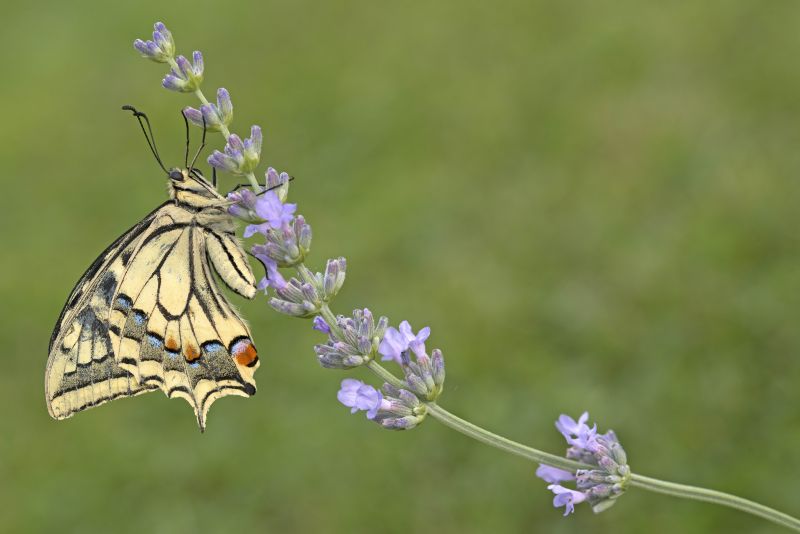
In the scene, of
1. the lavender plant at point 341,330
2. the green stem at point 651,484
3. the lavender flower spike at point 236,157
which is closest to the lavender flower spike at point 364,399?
the lavender plant at point 341,330

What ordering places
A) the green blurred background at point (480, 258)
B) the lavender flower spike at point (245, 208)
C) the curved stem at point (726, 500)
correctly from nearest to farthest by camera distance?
1. the curved stem at point (726, 500)
2. the lavender flower spike at point (245, 208)
3. the green blurred background at point (480, 258)

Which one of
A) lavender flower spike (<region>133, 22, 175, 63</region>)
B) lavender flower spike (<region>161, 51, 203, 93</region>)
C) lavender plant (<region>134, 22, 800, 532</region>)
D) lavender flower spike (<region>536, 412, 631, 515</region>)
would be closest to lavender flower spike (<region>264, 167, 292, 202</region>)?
lavender plant (<region>134, 22, 800, 532</region>)

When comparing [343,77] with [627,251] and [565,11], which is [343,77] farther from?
[627,251]

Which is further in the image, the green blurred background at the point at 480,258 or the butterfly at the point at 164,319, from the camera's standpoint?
the green blurred background at the point at 480,258

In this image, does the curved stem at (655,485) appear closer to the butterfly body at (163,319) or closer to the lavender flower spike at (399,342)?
the lavender flower spike at (399,342)

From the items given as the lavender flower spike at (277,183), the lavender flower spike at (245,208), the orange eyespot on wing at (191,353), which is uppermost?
the lavender flower spike at (277,183)

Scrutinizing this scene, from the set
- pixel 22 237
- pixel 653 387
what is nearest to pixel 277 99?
pixel 22 237

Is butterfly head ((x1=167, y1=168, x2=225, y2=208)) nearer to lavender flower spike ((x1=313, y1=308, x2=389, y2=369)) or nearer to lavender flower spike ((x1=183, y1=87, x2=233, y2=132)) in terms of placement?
lavender flower spike ((x1=183, y1=87, x2=233, y2=132))

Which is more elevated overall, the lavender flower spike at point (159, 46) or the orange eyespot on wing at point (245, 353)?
the lavender flower spike at point (159, 46)

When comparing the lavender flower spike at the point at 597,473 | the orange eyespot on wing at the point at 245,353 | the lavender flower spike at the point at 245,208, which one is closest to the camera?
the lavender flower spike at the point at 597,473
